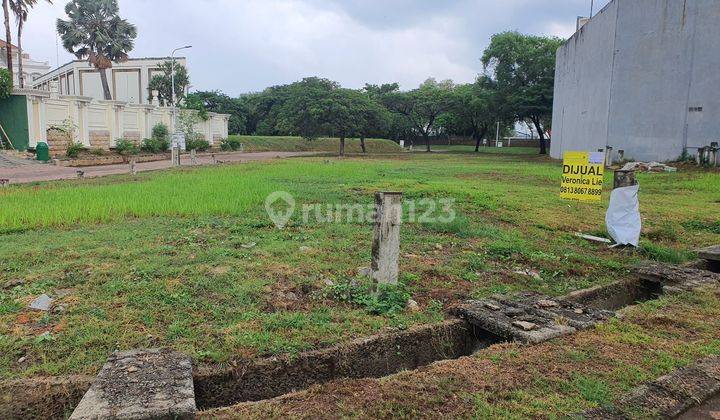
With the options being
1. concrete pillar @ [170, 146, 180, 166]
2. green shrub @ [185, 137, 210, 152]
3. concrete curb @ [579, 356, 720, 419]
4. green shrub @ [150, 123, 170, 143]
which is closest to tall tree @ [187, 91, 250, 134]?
green shrub @ [185, 137, 210, 152]

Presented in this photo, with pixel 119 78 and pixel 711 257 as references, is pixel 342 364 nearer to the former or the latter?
pixel 711 257

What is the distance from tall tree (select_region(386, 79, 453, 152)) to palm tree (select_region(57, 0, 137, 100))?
23.5m

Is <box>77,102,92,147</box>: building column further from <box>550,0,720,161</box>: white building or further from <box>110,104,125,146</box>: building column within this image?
<box>550,0,720,161</box>: white building

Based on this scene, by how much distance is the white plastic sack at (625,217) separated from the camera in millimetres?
6387

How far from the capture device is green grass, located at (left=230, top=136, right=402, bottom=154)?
45591mm

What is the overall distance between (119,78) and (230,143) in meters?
19.5

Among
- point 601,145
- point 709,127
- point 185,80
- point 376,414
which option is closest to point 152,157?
point 185,80

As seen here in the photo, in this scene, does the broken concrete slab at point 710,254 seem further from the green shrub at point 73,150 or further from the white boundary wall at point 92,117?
the white boundary wall at point 92,117

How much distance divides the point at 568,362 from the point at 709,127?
63.1 ft

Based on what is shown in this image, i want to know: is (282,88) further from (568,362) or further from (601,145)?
(568,362)

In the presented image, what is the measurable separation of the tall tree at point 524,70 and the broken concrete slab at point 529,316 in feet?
108

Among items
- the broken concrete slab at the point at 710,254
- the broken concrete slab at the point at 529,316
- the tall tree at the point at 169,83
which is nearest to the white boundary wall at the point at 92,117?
the tall tree at the point at 169,83

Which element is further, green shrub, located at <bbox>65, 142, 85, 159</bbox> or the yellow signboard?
green shrub, located at <bbox>65, 142, 85, 159</bbox>

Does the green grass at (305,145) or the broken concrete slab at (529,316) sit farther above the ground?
the green grass at (305,145)
